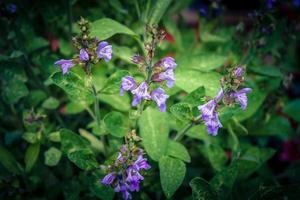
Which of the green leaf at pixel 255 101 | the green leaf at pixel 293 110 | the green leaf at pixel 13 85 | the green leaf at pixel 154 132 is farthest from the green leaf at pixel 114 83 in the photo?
the green leaf at pixel 293 110

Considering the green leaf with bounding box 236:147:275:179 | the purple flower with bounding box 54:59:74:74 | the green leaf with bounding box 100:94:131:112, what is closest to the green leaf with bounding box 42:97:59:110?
the green leaf with bounding box 100:94:131:112

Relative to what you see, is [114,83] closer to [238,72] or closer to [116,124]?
[116,124]

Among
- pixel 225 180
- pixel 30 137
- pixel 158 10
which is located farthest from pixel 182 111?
pixel 30 137

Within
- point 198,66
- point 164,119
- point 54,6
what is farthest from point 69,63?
point 54,6

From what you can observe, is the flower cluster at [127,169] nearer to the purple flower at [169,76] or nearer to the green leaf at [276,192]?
the purple flower at [169,76]

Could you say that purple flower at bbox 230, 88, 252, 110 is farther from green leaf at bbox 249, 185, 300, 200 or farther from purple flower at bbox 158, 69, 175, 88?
green leaf at bbox 249, 185, 300, 200
